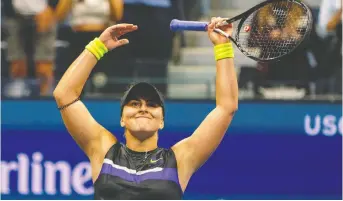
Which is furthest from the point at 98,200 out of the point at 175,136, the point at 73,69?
the point at 175,136

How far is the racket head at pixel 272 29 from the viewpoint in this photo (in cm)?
388

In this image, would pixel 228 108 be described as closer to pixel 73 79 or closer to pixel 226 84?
pixel 226 84

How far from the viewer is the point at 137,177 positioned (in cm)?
362

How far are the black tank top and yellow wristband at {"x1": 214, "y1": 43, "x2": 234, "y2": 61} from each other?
1.59 ft

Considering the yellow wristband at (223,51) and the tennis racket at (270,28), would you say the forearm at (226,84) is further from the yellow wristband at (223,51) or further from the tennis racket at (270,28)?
the tennis racket at (270,28)

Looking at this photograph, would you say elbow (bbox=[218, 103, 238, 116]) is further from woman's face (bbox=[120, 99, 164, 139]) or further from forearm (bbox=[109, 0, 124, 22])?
forearm (bbox=[109, 0, 124, 22])

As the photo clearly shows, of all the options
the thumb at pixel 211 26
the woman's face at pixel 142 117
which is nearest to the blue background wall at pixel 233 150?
the woman's face at pixel 142 117

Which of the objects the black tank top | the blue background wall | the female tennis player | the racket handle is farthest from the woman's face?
the blue background wall

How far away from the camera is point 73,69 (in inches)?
147

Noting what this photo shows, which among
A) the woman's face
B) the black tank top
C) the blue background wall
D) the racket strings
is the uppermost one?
the racket strings

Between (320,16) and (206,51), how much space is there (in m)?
0.96

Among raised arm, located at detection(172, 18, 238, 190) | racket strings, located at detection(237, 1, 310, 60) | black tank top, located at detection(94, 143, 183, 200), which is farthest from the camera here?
racket strings, located at detection(237, 1, 310, 60)

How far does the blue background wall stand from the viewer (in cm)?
681

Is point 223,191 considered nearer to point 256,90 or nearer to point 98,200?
point 256,90
